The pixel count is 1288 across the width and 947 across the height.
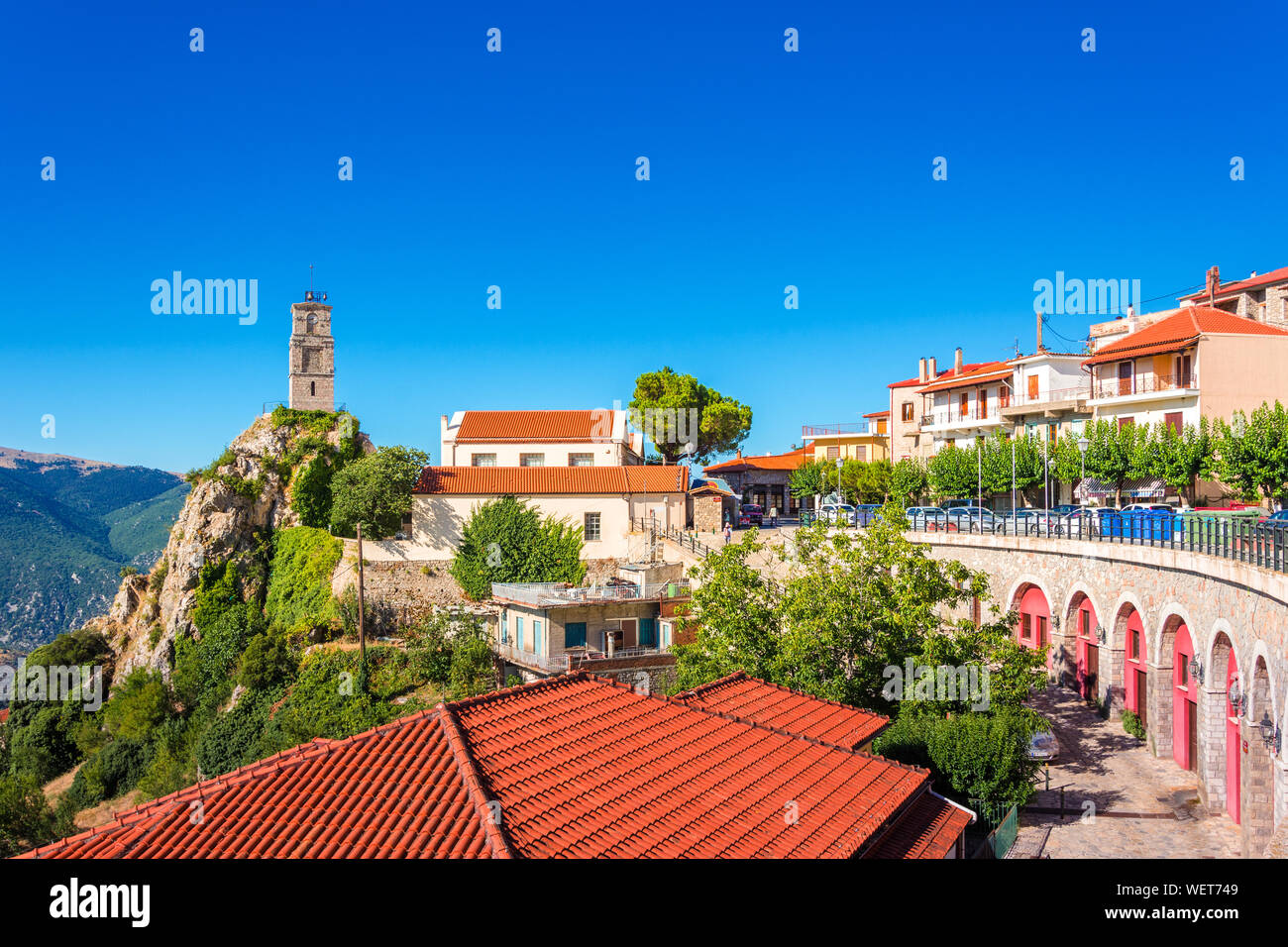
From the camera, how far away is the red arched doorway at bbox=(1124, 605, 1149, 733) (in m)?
23.4

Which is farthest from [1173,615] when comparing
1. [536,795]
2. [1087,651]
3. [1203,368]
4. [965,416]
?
[965,416]

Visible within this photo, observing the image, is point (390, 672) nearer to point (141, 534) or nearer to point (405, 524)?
point (405, 524)

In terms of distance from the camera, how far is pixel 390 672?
37.1 m

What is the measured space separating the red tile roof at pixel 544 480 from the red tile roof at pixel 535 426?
4.36 meters

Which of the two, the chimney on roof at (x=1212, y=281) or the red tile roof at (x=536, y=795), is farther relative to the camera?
the chimney on roof at (x=1212, y=281)

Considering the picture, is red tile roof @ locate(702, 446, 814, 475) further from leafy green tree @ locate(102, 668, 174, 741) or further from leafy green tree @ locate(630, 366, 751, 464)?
leafy green tree @ locate(102, 668, 174, 741)

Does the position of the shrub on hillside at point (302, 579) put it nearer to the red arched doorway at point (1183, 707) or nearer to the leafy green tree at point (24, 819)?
the leafy green tree at point (24, 819)

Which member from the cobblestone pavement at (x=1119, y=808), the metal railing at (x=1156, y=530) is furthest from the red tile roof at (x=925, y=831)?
the metal railing at (x=1156, y=530)

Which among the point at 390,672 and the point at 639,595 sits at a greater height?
the point at 639,595

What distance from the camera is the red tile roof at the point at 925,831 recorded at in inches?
423

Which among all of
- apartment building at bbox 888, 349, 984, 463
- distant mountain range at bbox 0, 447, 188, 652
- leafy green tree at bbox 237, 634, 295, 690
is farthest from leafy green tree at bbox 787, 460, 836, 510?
distant mountain range at bbox 0, 447, 188, 652
